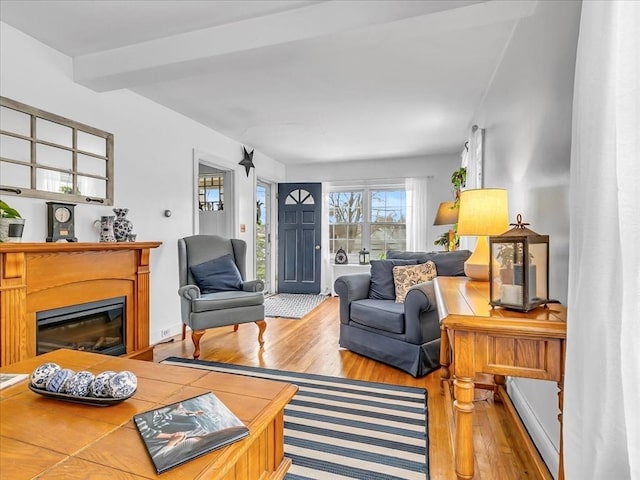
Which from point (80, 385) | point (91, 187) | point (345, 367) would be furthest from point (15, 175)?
point (345, 367)

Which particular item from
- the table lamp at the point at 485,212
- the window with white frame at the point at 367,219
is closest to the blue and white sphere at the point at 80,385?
the table lamp at the point at 485,212

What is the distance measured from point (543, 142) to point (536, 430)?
141 centimetres

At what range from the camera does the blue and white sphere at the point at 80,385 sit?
1242 mm

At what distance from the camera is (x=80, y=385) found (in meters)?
1.25

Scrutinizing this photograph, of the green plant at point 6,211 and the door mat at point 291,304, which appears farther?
the door mat at point 291,304

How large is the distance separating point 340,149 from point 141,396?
15.6 ft

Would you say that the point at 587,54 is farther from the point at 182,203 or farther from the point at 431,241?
the point at 431,241

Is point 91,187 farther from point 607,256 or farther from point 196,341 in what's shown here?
point 607,256

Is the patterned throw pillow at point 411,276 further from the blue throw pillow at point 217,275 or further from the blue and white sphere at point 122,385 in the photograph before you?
the blue and white sphere at point 122,385

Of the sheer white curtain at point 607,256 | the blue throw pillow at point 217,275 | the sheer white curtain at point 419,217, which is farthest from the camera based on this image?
the sheer white curtain at point 419,217

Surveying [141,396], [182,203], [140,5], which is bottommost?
[141,396]

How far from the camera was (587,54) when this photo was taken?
3.02 ft

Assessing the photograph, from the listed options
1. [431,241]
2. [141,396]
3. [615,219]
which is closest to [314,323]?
[431,241]

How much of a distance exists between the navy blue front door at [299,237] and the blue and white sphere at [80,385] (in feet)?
16.7
